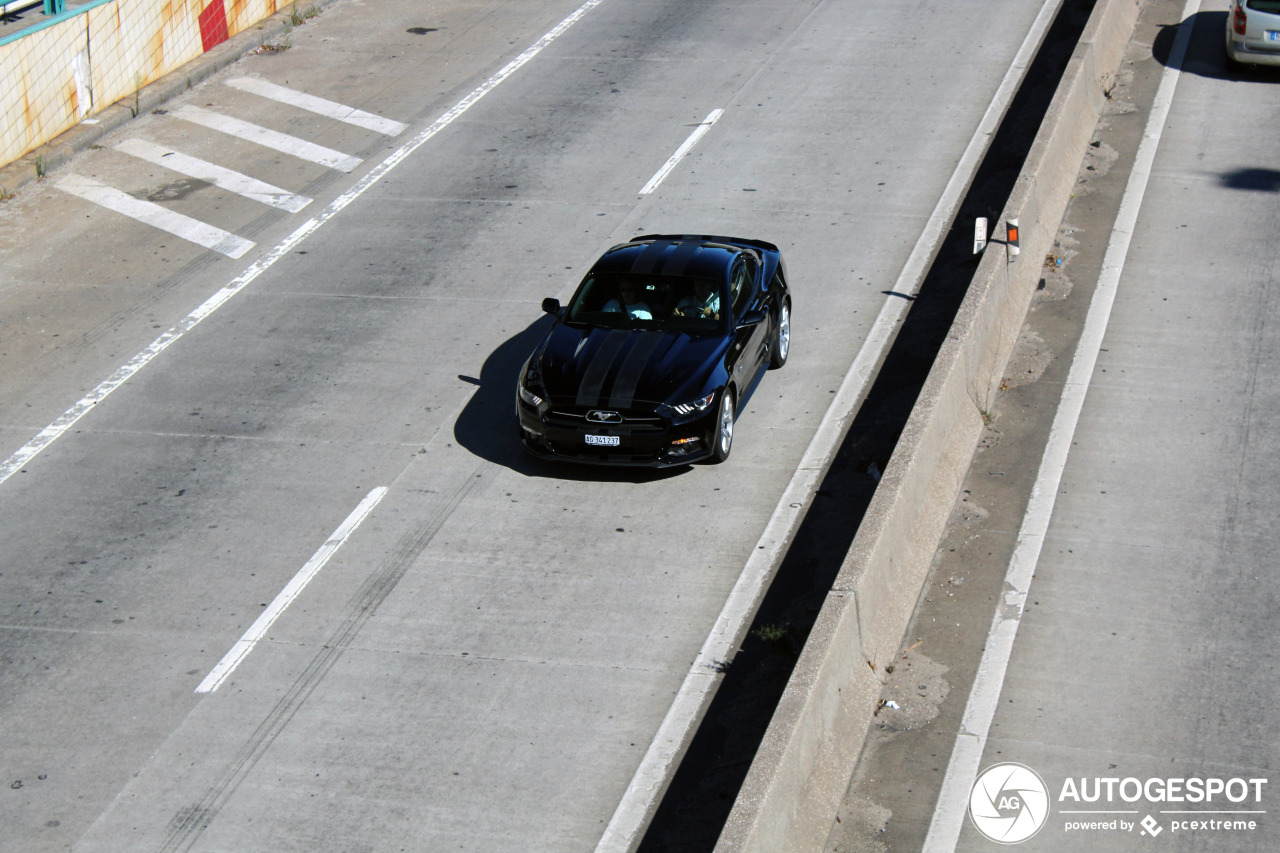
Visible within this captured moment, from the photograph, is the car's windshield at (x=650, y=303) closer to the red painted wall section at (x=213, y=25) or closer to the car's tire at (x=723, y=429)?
the car's tire at (x=723, y=429)

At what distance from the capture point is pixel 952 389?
1134 cm

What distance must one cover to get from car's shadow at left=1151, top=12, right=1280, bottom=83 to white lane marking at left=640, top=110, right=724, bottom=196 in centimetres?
659

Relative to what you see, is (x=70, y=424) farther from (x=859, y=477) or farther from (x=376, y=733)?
(x=859, y=477)

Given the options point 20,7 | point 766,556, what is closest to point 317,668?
point 766,556

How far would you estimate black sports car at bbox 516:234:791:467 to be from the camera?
11539mm

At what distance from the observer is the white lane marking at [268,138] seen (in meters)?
19.0

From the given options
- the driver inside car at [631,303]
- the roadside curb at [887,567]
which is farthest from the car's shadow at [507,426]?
the roadside curb at [887,567]

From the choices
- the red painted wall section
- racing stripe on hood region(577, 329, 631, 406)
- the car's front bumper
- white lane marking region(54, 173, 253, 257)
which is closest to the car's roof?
racing stripe on hood region(577, 329, 631, 406)

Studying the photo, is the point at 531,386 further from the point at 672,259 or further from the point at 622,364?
the point at 672,259

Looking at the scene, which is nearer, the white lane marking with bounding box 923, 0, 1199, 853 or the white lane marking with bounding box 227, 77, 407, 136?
the white lane marking with bounding box 923, 0, 1199, 853

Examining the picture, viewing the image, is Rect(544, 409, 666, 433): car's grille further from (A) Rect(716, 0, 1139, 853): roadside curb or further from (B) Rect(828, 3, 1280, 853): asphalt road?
(B) Rect(828, 3, 1280, 853): asphalt road

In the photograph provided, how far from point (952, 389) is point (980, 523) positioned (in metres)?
1.12

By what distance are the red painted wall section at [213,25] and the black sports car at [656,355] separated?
38.9ft

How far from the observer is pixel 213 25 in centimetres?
2264
